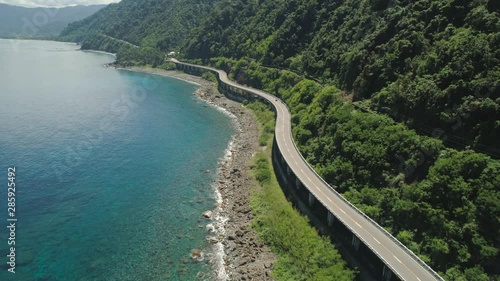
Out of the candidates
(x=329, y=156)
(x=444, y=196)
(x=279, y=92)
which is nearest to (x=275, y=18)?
(x=279, y=92)

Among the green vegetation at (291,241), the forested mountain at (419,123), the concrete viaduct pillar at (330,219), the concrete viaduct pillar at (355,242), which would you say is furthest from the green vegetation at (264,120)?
the concrete viaduct pillar at (355,242)

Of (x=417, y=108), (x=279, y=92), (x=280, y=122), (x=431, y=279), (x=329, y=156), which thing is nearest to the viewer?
(x=431, y=279)

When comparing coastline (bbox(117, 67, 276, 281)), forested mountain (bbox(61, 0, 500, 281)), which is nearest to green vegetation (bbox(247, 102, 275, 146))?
coastline (bbox(117, 67, 276, 281))

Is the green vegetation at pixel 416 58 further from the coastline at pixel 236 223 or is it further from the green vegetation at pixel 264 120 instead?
the coastline at pixel 236 223

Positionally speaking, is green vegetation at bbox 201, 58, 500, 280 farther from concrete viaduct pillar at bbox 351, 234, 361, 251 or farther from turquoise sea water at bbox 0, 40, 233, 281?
turquoise sea water at bbox 0, 40, 233, 281

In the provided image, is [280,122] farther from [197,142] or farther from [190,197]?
[190,197]

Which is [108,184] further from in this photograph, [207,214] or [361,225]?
[361,225]
